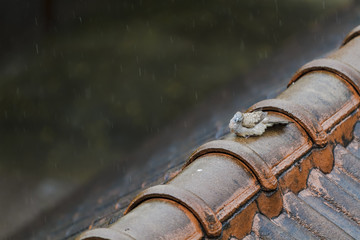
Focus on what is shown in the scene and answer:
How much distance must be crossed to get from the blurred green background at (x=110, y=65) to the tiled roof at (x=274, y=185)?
21.7ft

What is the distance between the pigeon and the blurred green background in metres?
6.64

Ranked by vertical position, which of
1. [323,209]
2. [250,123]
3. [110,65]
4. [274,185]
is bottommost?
[110,65]

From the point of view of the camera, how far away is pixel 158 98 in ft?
34.3

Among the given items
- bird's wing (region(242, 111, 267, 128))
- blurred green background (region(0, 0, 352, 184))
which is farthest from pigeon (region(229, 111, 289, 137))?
blurred green background (region(0, 0, 352, 184))

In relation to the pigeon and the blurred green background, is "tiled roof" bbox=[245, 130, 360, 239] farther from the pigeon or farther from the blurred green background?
the blurred green background

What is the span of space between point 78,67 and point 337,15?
5.38 meters

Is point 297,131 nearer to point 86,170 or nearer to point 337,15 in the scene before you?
point 86,170

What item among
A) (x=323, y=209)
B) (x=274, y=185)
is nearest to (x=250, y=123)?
(x=274, y=185)

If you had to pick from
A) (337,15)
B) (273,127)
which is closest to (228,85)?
(337,15)

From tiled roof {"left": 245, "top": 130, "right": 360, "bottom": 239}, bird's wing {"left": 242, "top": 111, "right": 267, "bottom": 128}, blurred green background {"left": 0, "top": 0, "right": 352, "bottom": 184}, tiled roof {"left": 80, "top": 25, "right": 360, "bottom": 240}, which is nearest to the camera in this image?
tiled roof {"left": 80, "top": 25, "right": 360, "bottom": 240}

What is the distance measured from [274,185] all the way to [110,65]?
26.3 feet

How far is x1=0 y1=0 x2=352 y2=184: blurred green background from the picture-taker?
9609mm

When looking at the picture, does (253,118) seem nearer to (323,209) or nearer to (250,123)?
(250,123)

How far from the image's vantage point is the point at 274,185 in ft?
9.43
